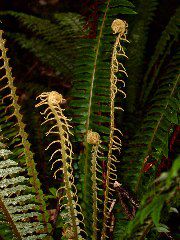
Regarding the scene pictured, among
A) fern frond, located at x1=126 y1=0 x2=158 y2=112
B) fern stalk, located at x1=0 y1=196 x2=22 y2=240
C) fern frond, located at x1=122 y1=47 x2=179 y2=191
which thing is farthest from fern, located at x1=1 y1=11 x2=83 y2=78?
fern stalk, located at x1=0 y1=196 x2=22 y2=240

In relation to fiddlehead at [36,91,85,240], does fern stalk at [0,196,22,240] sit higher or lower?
lower

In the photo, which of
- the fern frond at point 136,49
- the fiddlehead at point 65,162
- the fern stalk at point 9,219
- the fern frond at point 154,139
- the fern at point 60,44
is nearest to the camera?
the fiddlehead at point 65,162

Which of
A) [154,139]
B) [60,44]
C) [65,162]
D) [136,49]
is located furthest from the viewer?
[60,44]

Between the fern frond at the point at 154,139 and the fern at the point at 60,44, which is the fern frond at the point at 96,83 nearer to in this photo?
the fern frond at the point at 154,139

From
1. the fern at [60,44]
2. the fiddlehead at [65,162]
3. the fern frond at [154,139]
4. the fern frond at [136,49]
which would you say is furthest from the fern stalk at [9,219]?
the fern at [60,44]

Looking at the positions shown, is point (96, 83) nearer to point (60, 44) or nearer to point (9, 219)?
point (9, 219)

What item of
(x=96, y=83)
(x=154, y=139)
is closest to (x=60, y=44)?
(x=96, y=83)

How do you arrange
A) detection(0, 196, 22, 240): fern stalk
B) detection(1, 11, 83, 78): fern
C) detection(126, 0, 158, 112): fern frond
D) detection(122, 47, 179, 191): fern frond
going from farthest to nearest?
detection(1, 11, 83, 78): fern
detection(126, 0, 158, 112): fern frond
detection(122, 47, 179, 191): fern frond
detection(0, 196, 22, 240): fern stalk

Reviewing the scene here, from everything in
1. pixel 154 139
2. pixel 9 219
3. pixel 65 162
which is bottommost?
pixel 9 219

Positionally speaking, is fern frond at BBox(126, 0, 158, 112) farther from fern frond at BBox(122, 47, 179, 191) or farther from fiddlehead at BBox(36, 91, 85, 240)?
fiddlehead at BBox(36, 91, 85, 240)

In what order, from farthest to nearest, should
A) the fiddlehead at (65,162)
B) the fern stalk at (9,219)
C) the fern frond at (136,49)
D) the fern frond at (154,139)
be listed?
1. the fern frond at (136,49)
2. the fern frond at (154,139)
3. the fern stalk at (9,219)
4. the fiddlehead at (65,162)

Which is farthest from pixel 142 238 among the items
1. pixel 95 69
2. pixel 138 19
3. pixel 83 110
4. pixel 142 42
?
pixel 138 19

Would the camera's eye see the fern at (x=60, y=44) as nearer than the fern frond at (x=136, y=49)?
No
